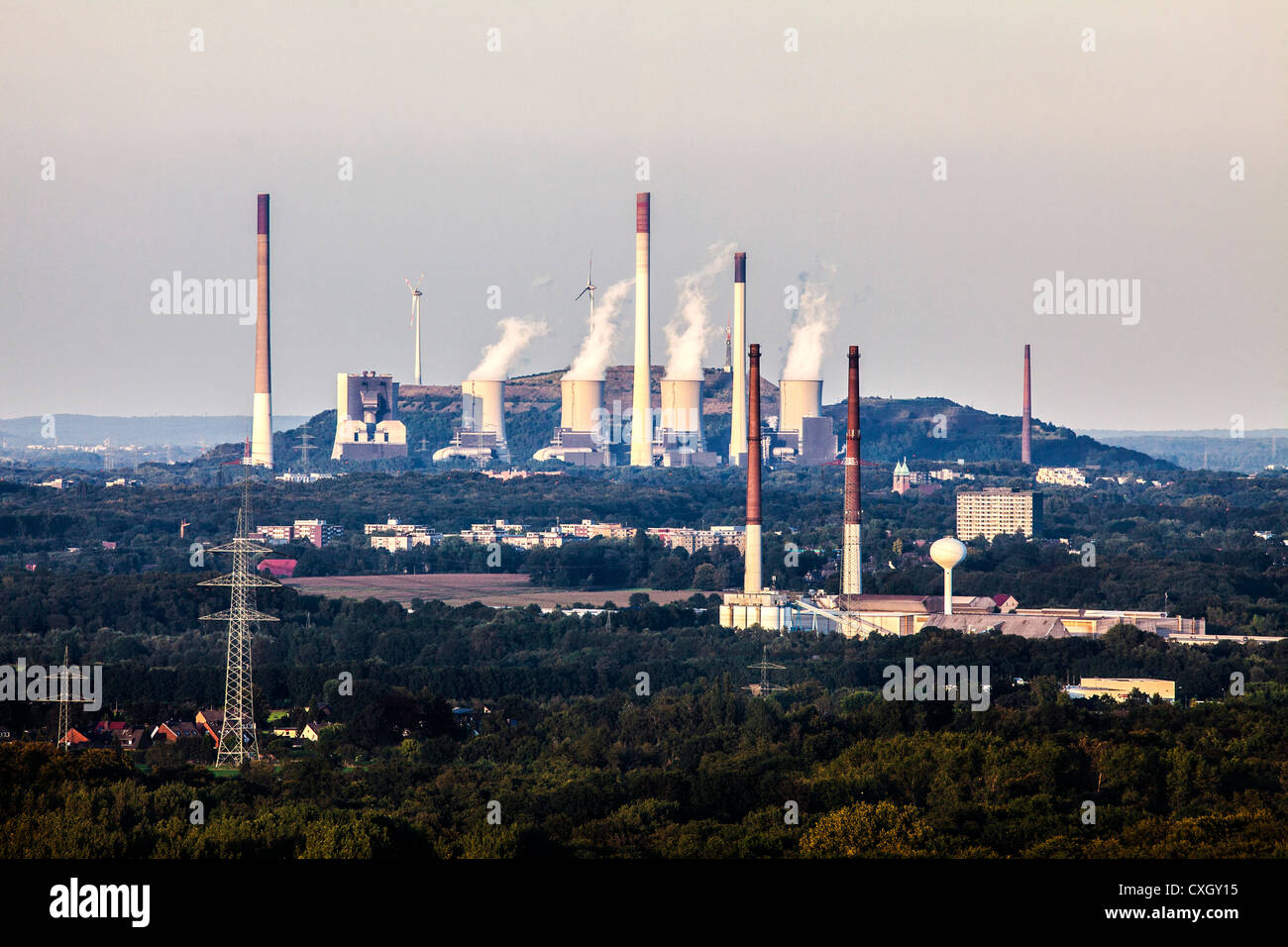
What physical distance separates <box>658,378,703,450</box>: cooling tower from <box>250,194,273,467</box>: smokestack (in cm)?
3008

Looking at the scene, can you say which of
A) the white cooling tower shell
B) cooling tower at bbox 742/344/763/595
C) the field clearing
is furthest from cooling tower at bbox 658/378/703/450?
cooling tower at bbox 742/344/763/595

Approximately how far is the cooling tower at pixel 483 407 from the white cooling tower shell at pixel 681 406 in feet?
41.7

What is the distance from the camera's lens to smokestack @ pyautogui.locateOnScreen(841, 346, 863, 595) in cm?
7506

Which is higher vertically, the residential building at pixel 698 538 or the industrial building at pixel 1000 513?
the industrial building at pixel 1000 513

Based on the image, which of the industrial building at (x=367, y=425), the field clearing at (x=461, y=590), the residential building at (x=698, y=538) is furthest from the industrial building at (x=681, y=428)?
the field clearing at (x=461, y=590)

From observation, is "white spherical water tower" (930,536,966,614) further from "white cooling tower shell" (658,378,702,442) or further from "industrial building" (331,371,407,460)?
"industrial building" (331,371,407,460)

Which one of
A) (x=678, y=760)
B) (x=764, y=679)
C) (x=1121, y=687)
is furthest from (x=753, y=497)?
(x=678, y=760)

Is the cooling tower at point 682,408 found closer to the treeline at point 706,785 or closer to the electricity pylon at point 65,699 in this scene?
the treeline at point 706,785

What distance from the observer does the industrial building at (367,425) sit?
181500 mm

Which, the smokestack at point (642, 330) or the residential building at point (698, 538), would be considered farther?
the smokestack at point (642, 330)

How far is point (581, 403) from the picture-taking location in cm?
17488
